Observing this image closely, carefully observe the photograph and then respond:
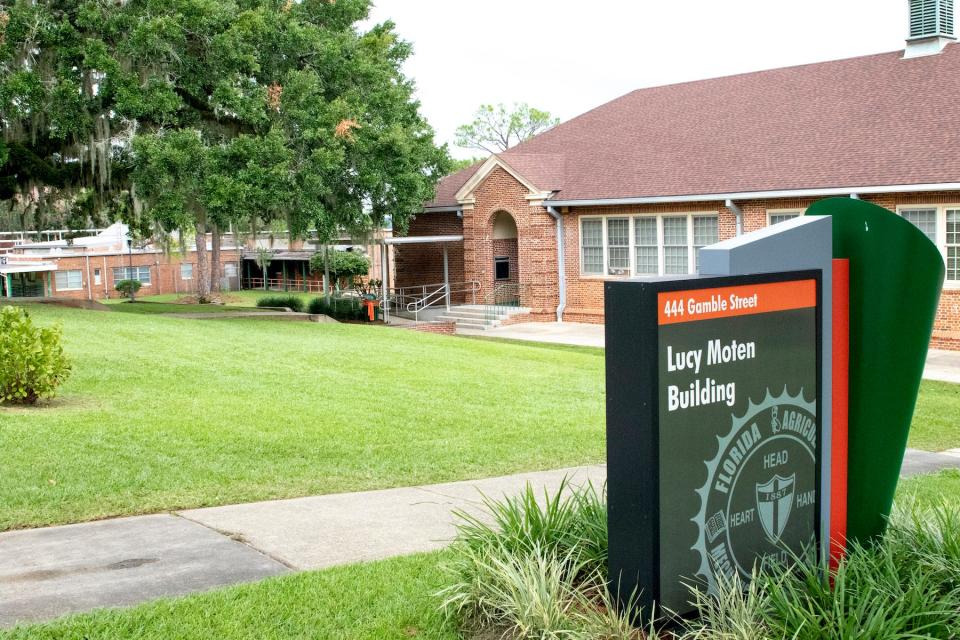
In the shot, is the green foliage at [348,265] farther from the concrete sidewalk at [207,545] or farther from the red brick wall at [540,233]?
the concrete sidewalk at [207,545]

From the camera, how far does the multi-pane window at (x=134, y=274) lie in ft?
236

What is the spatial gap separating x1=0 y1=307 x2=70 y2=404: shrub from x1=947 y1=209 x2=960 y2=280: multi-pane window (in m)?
19.9

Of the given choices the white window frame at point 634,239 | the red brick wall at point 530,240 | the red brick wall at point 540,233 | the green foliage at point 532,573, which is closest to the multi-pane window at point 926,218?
the red brick wall at point 540,233

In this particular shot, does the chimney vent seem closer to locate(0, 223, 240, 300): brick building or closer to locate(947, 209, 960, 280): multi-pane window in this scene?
locate(947, 209, 960, 280): multi-pane window

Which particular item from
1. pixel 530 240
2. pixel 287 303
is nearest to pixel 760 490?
pixel 530 240

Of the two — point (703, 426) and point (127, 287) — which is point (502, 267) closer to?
point (703, 426)

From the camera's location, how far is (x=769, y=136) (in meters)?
29.5

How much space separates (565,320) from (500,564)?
91.9ft

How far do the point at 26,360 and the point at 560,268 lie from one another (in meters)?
23.0

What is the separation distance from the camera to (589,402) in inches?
612

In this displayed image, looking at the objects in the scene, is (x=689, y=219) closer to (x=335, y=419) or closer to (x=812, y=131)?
(x=812, y=131)

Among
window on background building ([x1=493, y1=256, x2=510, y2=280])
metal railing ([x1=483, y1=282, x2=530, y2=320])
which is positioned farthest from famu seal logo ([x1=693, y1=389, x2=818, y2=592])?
window on background building ([x1=493, y1=256, x2=510, y2=280])

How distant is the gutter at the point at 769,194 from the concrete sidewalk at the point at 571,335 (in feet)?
12.4

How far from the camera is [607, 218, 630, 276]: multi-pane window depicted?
3159cm
